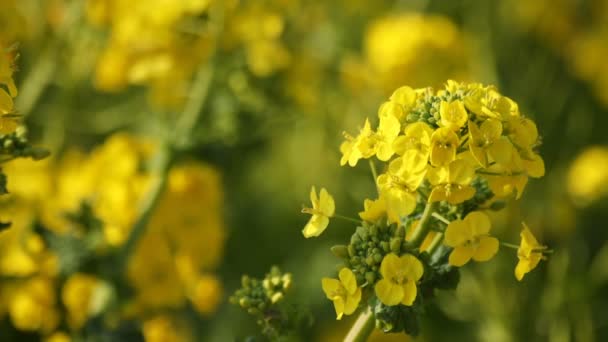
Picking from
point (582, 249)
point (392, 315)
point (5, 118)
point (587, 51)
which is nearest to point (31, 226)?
point (5, 118)

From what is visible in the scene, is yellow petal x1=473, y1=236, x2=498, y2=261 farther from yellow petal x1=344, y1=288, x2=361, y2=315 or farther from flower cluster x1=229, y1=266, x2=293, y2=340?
flower cluster x1=229, y1=266, x2=293, y2=340

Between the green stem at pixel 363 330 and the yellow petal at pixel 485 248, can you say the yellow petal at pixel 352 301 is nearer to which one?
the green stem at pixel 363 330

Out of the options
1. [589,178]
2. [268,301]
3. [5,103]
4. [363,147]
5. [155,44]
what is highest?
[155,44]

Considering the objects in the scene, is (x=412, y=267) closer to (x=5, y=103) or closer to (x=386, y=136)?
(x=386, y=136)

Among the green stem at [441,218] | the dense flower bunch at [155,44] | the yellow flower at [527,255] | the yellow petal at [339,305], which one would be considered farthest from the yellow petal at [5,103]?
the dense flower bunch at [155,44]

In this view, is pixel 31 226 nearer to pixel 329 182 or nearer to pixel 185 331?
pixel 185 331

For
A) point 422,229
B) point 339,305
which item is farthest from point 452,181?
point 339,305

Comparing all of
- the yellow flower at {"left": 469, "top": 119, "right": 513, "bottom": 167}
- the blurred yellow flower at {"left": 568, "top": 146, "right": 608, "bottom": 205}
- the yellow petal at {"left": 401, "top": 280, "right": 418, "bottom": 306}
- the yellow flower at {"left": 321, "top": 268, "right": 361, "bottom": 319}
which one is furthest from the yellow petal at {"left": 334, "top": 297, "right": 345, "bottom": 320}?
the blurred yellow flower at {"left": 568, "top": 146, "right": 608, "bottom": 205}

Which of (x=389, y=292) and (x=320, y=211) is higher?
(x=320, y=211)
